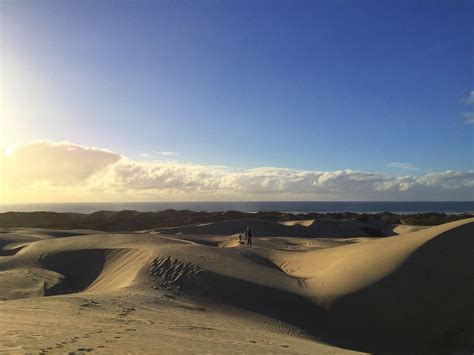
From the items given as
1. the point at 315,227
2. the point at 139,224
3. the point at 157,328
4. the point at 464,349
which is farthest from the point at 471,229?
the point at 139,224

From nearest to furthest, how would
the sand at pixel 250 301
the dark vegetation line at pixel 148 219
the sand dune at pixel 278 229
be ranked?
the sand at pixel 250 301
the sand dune at pixel 278 229
the dark vegetation line at pixel 148 219

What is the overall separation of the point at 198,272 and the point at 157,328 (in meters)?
7.38

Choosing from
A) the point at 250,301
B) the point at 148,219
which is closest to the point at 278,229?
the point at 148,219

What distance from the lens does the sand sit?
8.54 m

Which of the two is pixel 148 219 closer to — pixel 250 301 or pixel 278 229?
pixel 278 229

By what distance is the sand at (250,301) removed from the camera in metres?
8.54

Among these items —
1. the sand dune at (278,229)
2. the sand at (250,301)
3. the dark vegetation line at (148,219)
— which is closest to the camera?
the sand at (250,301)

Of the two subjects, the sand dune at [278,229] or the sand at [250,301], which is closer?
the sand at [250,301]

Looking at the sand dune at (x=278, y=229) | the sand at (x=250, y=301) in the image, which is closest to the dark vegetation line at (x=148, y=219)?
the sand dune at (x=278, y=229)

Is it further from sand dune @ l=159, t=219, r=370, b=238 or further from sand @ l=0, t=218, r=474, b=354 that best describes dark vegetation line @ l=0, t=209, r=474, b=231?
sand @ l=0, t=218, r=474, b=354

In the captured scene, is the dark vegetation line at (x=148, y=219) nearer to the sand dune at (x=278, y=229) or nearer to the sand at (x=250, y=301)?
the sand dune at (x=278, y=229)

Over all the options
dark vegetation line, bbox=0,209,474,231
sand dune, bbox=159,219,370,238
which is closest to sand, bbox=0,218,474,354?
sand dune, bbox=159,219,370,238

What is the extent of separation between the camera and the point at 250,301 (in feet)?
46.5

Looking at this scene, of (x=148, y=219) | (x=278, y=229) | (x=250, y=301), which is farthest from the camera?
(x=148, y=219)
